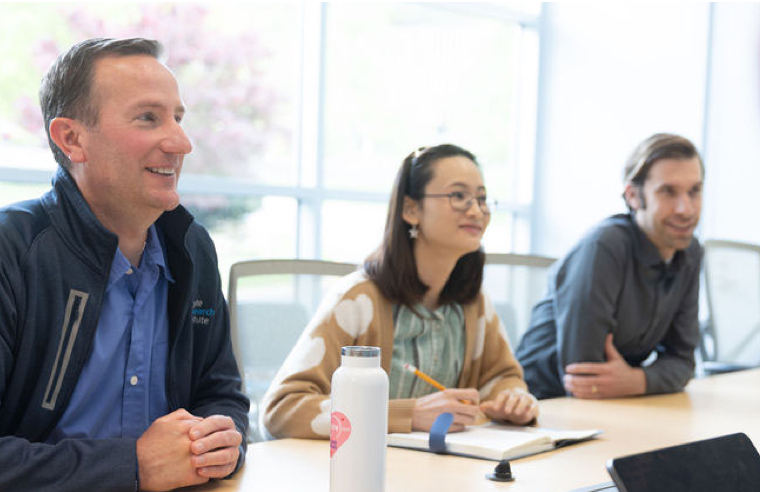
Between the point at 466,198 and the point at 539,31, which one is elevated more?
the point at 539,31

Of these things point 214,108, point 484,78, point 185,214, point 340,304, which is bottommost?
point 340,304

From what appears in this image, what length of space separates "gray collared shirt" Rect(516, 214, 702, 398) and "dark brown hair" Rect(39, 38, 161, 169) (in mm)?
1553

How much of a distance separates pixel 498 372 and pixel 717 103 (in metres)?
3.00

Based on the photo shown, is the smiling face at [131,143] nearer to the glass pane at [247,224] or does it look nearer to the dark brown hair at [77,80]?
the dark brown hair at [77,80]

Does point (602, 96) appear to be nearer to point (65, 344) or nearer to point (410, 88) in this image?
point (410, 88)

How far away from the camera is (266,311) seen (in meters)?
2.31

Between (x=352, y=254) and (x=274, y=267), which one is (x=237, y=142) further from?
(x=274, y=267)

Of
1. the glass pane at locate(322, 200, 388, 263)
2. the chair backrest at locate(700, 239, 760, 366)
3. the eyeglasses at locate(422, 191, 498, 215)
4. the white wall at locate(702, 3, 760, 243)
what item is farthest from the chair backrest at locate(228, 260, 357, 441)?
the white wall at locate(702, 3, 760, 243)

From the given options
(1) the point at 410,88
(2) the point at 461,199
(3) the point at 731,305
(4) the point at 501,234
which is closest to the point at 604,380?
(2) the point at 461,199

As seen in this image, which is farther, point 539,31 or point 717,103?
point 539,31

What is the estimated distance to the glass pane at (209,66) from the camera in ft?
11.5

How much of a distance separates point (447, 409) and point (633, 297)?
102 centimetres

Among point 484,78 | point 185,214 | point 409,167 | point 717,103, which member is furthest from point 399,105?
point 185,214

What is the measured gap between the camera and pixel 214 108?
13.3ft
